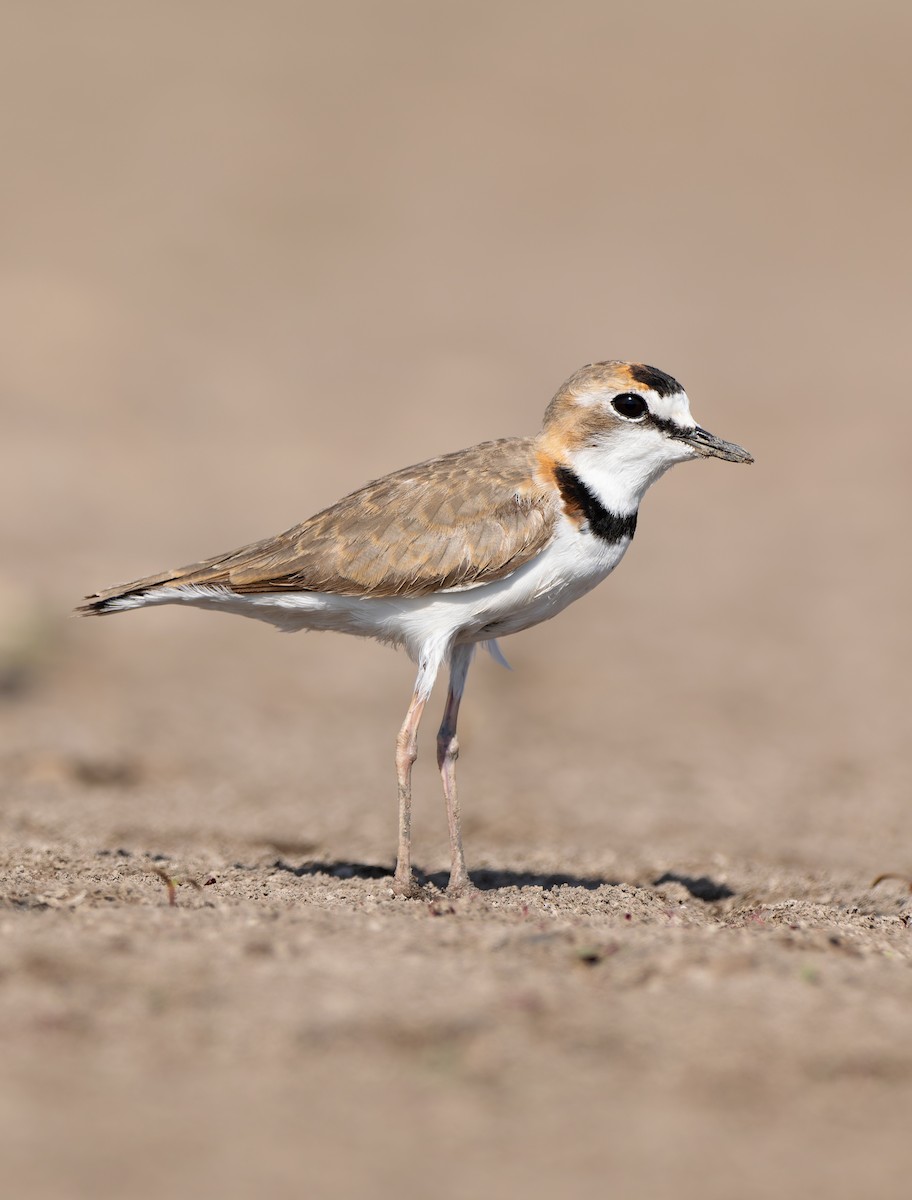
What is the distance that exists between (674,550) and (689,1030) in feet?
38.3

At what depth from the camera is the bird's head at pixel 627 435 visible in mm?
6023

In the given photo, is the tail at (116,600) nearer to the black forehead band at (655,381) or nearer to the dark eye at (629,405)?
the dark eye at (629,405)

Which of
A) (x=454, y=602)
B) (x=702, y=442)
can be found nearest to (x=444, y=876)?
(x=454, y=602)

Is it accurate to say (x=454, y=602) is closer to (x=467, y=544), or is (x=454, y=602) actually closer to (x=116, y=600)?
(x=467, y=544)

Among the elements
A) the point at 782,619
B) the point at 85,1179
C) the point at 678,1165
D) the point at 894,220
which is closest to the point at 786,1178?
the point at 678,1165

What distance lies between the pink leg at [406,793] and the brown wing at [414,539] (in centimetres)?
52

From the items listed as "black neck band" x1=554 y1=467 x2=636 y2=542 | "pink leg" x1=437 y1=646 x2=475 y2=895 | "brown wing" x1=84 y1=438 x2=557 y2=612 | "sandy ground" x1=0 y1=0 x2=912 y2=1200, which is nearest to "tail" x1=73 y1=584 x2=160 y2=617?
"brown wing" x1=84 y1=438 x2=557 y2=612

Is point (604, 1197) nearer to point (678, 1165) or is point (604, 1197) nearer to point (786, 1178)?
point (678, 1165)

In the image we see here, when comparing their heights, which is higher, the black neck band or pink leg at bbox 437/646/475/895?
the black neck band

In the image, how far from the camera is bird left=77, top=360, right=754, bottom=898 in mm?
5867

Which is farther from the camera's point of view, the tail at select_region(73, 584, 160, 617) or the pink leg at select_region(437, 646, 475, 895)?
the pink leg at select_region(437, 646, 475, 895)

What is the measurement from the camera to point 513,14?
3591 centimetres

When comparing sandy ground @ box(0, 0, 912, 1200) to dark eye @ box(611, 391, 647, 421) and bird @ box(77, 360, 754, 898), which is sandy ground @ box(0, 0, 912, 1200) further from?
dark eye @ box(611, 391, 647, 421)

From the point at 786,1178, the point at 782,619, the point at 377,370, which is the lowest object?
the point at 786,1178
